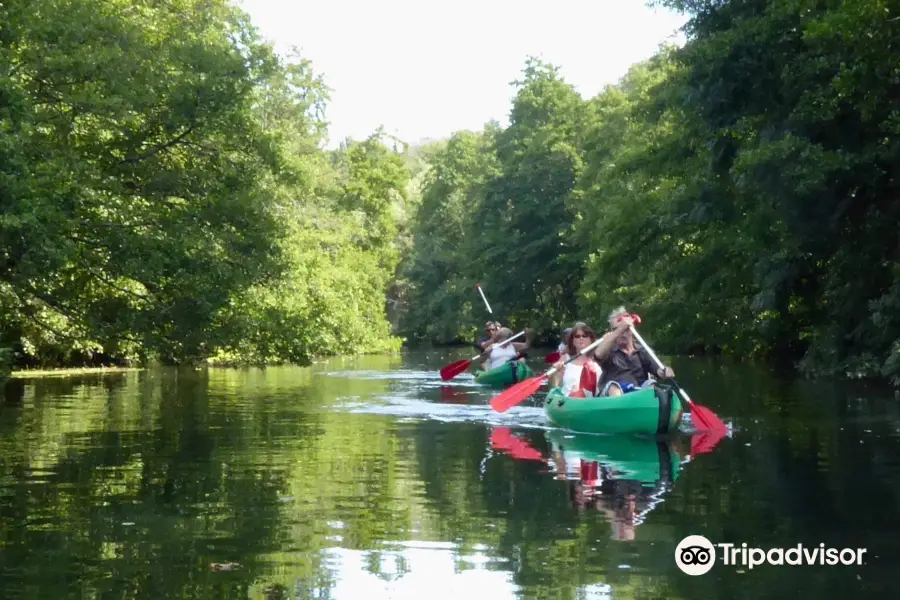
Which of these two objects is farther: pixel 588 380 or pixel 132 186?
pixel 132 186

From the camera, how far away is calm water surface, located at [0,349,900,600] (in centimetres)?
650

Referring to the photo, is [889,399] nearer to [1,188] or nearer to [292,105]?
[1,188]

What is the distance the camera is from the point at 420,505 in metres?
9.23

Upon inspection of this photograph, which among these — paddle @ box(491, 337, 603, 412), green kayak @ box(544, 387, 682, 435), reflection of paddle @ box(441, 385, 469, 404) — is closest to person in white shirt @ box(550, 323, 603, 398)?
paddle @ box(491, 337, 603, 412)

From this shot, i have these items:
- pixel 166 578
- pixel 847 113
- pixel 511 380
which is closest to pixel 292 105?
pixel 511 380

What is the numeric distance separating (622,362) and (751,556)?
861 centimetres

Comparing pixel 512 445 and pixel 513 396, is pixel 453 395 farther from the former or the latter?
pixel 512 445

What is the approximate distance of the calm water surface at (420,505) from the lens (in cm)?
650

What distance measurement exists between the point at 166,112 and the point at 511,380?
877 cm

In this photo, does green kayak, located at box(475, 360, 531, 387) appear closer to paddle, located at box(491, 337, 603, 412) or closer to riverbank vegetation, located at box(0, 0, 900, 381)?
riverbank vegetation, located at box(0, 0, 900, 381)

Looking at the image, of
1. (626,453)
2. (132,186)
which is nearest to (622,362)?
(626,453)

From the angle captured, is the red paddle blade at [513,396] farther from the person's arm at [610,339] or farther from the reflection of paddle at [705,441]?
the reflection of paddle at [705,441]

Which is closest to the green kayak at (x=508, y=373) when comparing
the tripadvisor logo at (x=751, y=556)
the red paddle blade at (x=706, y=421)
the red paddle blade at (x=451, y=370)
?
the red paddle blade at (x=451, y=370)

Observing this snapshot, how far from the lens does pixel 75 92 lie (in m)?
Answer: 22.0
